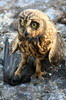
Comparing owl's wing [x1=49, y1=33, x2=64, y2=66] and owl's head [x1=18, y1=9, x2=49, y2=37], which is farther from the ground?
owl's head [x1=18, y1=9, x2=49, y2=37]

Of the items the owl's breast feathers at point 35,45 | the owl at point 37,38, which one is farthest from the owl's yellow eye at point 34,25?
the owl's breast feathers at point 35,45

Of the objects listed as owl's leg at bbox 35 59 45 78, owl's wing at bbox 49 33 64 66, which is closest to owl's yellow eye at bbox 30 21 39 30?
owl's wing at bbox 49 33 64 66

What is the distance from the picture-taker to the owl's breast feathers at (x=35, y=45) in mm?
2419

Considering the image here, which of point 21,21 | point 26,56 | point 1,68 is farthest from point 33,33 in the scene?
point 1,68

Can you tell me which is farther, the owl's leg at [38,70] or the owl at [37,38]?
the owl's leg at [38,70]

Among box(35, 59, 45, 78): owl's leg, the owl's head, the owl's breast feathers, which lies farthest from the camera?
box(35, 59, 45, 78): owl's leg

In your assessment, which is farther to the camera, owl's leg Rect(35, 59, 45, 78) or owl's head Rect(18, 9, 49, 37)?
owl's leg Rect(35, 59, 45, 78)

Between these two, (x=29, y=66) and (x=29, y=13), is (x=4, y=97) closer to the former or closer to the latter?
(x=29, y=66)

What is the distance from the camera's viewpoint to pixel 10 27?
3.67 m

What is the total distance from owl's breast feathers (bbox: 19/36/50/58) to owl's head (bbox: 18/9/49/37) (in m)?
0.11

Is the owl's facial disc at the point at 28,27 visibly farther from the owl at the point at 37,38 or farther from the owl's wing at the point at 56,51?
the owl's wing at the point at 56,51

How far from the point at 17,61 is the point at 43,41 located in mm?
499

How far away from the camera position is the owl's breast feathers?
95.2 inches

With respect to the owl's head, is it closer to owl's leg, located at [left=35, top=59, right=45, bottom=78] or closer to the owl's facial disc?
the owl's facial disc
